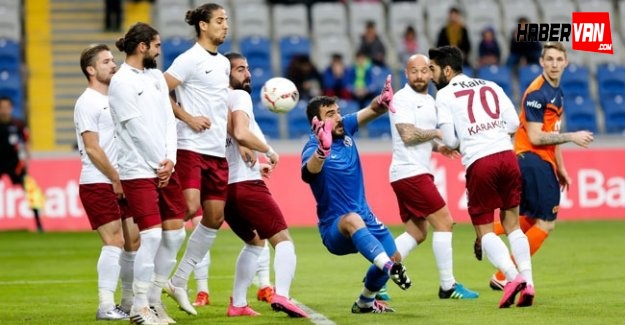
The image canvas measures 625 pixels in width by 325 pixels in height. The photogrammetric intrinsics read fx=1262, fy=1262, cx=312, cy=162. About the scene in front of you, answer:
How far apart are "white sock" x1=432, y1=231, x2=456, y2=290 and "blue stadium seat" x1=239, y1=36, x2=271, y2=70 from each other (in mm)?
13785

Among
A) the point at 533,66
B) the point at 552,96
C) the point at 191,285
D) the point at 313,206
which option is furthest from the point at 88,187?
the point at 533,66

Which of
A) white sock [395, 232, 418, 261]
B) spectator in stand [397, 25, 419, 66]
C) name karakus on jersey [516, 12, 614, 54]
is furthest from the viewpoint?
spectator in stand [397, 25, 419, 66]

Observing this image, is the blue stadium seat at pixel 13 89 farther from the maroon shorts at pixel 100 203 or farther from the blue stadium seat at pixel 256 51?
the maroon shorts at pixel 100 203

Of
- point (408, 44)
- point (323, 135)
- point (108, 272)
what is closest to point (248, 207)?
point (323, 135)

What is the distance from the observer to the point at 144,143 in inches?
366

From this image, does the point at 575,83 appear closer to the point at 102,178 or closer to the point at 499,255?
the point at 499,255

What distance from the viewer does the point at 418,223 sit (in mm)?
11922

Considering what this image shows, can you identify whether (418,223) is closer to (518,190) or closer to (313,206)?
(518,190)

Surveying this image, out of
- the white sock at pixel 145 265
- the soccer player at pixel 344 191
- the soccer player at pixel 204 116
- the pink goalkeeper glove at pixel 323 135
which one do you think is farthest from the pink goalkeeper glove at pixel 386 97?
the white sock at pixel 145 265

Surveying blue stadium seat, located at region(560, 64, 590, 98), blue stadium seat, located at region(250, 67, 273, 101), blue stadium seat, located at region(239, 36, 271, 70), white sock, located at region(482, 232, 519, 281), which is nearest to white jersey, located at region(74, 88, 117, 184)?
white sock, located at region(482, 232, 519, 281)

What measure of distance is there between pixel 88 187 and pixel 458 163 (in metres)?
11.5

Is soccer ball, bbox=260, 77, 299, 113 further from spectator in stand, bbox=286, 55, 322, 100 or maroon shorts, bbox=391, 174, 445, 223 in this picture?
spectator in stand, bbox=286, 55, 322, 100

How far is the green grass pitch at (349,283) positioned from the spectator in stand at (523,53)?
6.04 meters

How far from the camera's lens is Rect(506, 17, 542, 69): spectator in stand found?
25141 mm
